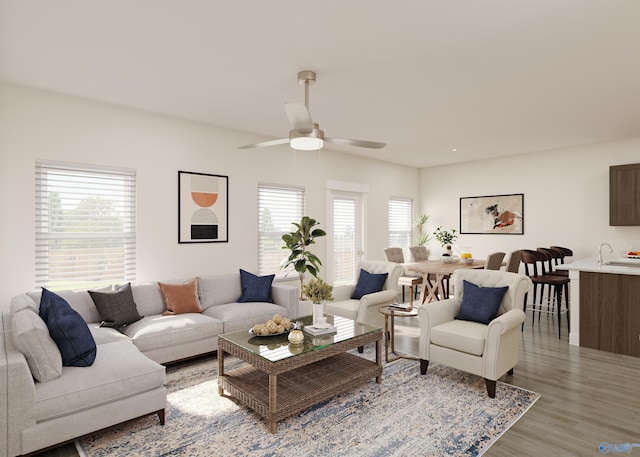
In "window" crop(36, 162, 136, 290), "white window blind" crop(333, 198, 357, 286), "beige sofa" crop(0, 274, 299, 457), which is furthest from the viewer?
"white window blind" crop(333, 198, 357, 286)

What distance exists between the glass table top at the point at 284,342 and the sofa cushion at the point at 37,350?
1175mm

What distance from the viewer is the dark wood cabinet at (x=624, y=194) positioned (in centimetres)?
543

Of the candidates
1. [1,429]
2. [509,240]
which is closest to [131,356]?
[1,429]

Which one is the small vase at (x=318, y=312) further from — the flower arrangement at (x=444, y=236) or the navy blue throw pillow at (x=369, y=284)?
the flower arrangement at (x=444, y=236)

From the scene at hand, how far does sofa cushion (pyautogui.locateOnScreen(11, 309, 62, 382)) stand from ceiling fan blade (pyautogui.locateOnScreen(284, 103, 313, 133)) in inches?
88.2

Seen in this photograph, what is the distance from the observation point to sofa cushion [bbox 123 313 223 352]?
11.2 ft

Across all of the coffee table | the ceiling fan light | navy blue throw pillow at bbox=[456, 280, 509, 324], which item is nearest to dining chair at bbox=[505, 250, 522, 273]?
navy blue throw pillow at bbox=[456, 280, 509, 324]

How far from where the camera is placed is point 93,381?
94.2 inches

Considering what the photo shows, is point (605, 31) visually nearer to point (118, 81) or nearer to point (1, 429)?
Result: point (118, 81)

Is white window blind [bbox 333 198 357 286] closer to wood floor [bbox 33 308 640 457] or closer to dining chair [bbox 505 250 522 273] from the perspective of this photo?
wood floor [bbox 33 308 640 457]

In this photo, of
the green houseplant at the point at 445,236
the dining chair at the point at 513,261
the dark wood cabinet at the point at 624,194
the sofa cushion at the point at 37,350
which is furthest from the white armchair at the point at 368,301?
the dark wood cabinet at the point at 624,194

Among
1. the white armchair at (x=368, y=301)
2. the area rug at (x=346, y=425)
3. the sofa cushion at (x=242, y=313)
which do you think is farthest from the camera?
the white armchair at (x=368, y=301)

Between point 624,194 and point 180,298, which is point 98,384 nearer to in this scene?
point 180,298

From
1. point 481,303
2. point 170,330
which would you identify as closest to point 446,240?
point 481,303
